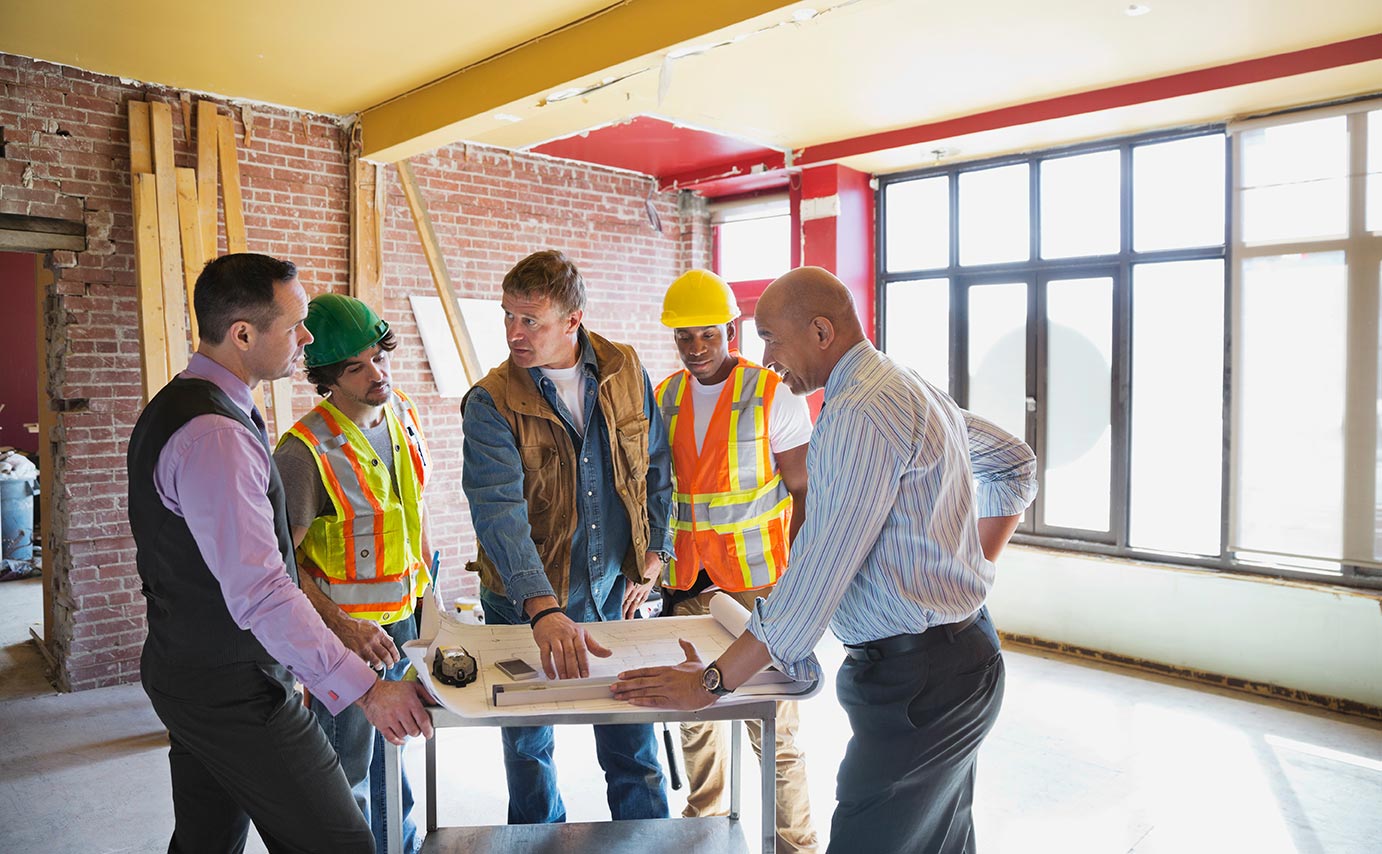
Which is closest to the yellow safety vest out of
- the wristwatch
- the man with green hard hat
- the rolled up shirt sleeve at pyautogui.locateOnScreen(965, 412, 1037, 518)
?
the man with green hard hat

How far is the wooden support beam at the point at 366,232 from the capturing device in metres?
5.69

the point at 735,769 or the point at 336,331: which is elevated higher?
the point at 336,331

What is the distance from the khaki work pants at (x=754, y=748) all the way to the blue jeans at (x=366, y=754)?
85 cm

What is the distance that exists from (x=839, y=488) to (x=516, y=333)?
3.19 ft

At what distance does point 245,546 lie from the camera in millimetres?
1699

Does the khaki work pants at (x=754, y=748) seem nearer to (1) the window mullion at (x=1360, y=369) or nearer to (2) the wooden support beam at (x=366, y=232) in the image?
(2) the wooden support beam at (x=366, y=232)

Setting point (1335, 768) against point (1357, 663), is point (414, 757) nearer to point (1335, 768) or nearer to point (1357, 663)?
point (1335, 768)

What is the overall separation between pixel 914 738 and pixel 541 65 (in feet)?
12.1

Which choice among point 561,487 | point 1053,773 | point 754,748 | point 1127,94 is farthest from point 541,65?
point 1053,773

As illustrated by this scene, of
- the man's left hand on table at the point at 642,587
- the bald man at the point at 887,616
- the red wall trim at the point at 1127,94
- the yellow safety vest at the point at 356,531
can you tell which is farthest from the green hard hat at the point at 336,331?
the red wall trim at the point at 1127,94

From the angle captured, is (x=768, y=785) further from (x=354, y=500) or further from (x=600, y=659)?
(x=354, y=500)

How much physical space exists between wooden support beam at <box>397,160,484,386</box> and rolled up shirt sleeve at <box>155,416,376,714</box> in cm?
396

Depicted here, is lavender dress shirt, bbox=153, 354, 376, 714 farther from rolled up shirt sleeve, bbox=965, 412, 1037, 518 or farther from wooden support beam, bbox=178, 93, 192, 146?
wooden support beam, bbox=178, 93, 192, 146

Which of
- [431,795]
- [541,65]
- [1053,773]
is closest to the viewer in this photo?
[431,795]
